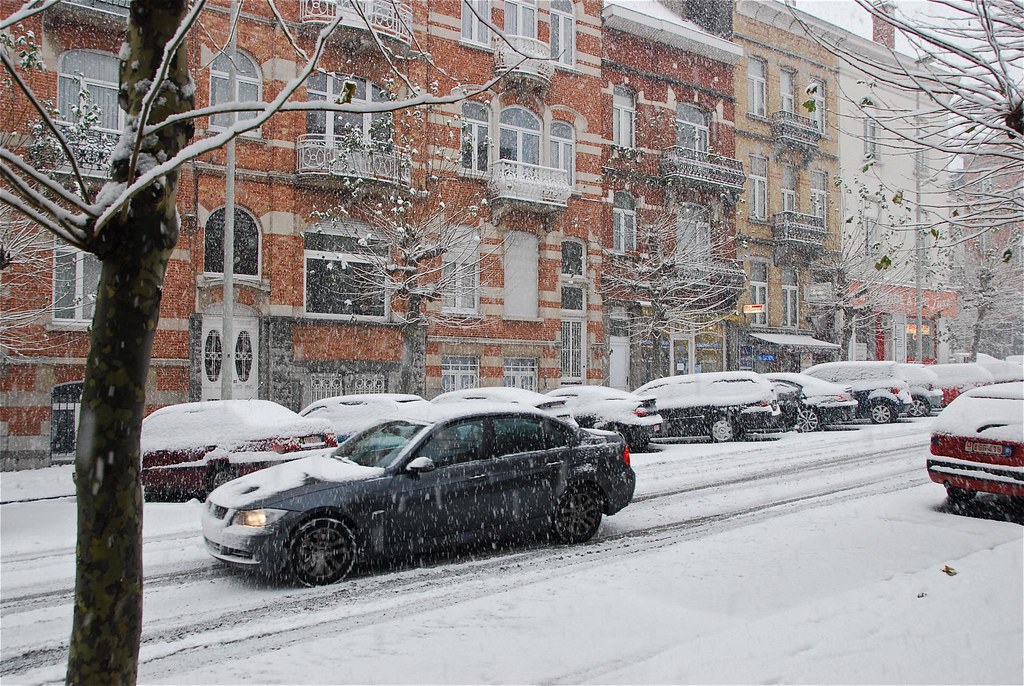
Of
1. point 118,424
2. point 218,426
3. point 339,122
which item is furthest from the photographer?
point 339,122

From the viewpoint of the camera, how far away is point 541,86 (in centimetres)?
2534

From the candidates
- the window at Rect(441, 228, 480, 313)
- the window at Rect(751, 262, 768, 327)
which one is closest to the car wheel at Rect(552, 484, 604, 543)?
the window at Rect(441, 228, 480, 313)

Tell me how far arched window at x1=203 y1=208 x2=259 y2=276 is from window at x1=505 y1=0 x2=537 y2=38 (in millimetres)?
10863

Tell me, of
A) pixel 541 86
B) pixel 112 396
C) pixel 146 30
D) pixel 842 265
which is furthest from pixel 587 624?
pixel 842 265

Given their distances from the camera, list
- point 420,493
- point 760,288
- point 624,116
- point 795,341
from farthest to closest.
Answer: point 760,288
point 795,341
point 624,116
point 420,493

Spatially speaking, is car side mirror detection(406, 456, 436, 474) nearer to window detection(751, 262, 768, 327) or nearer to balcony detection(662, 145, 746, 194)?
balcony detection(662, 145, 746, 194)

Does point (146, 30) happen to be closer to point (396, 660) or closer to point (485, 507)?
point (396, 660)

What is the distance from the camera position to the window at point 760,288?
108ft

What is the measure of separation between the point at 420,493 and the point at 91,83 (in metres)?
16.7

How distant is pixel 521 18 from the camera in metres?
25.1

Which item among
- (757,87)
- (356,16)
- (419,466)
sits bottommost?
(419,466)

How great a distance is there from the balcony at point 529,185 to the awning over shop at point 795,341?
12512 millimetres

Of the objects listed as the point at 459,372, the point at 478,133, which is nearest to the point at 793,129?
the point at 478,133

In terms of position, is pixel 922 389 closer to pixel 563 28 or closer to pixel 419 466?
pixel 563 28
